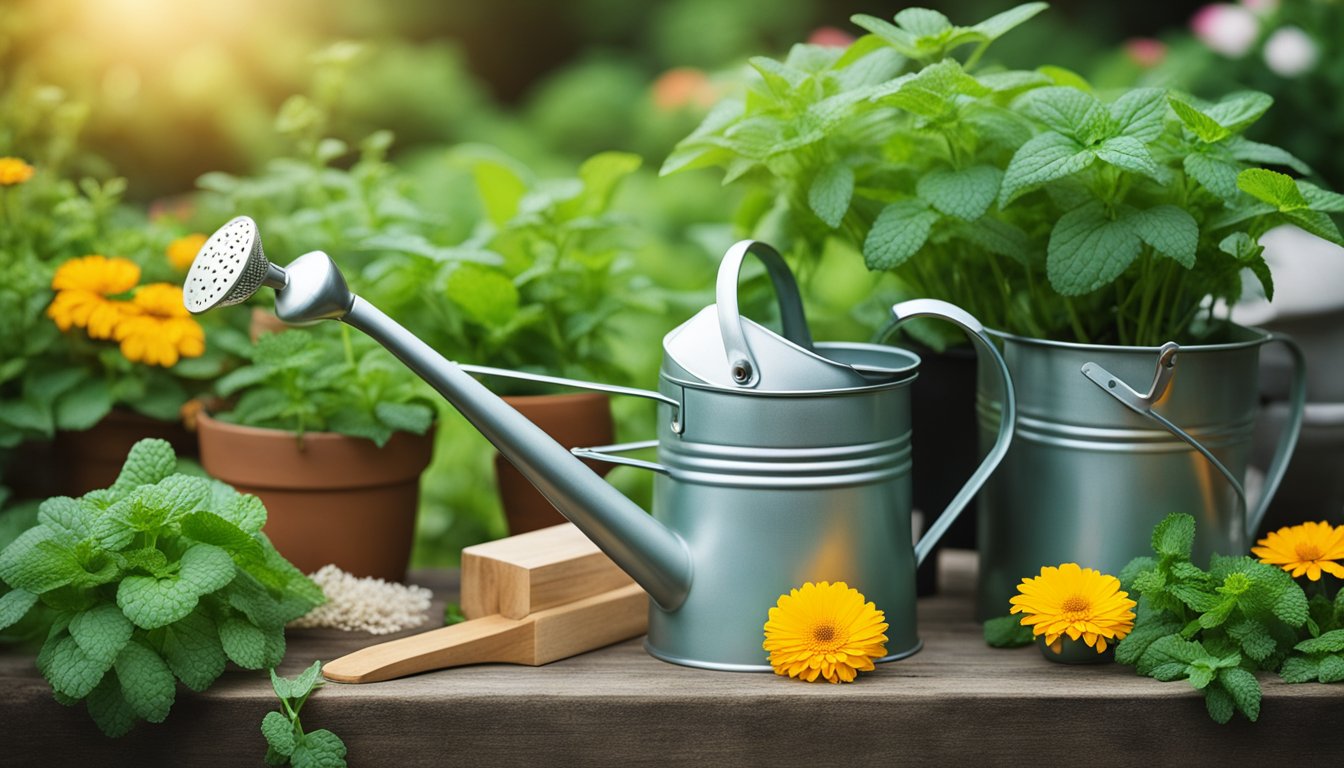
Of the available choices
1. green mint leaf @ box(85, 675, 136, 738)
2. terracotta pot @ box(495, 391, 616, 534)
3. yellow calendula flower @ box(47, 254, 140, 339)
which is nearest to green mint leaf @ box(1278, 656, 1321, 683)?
terracotta pot @ box(495, 391, 616, 534)

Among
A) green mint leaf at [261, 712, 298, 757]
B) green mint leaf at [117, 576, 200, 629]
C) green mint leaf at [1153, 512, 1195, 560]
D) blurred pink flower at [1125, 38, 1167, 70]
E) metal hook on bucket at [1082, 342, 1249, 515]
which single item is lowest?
green mint leaf at [261, 712, 298, 757]

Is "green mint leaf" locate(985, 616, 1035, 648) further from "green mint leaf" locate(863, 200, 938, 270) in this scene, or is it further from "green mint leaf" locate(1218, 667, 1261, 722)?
"green mint leaf" locate(863, 200, 938, 270)

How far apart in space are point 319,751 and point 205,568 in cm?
14

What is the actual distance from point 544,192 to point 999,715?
61cm

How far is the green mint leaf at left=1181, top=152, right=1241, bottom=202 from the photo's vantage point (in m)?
0.94

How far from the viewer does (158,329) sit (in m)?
1.12

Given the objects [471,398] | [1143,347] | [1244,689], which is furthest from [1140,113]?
[471,398]

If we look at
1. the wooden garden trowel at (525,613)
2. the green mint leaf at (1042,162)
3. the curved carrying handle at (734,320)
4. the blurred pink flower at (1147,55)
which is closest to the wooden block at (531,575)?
the wooden garden trowel at (525,613)

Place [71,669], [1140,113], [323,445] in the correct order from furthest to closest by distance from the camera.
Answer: [323,445] < [1140,113] < [71,669]

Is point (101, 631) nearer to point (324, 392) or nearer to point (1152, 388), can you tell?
point (324, 392)

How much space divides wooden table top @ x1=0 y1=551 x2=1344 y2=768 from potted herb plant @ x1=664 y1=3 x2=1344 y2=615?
135 mm

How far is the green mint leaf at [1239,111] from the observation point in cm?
98

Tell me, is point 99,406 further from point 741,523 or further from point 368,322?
point 741,523

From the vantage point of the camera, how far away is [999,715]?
92 centimetres
